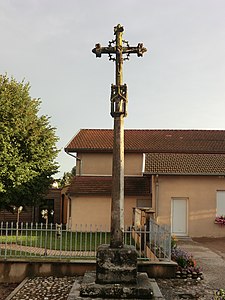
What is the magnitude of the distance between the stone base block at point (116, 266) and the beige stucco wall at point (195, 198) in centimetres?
1093

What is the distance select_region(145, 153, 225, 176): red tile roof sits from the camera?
1772 cm

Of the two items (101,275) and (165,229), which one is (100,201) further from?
(101,275)

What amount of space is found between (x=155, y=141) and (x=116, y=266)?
60.7ft

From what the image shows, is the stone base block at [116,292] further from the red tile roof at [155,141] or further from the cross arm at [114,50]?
the red tile roof at [155,141]

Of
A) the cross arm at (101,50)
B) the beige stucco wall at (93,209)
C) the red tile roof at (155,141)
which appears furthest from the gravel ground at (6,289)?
the red tile roof at (155,141)

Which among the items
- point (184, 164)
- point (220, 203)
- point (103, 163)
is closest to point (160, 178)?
point (184, 164)

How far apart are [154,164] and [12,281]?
1101 centimetres

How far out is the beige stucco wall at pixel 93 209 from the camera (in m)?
20.5

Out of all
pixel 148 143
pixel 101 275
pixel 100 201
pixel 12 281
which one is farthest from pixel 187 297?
pixel 148 143

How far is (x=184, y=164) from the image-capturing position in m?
18.8

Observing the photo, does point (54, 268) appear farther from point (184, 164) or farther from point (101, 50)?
point (184, 164)

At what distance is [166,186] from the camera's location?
1788 cm

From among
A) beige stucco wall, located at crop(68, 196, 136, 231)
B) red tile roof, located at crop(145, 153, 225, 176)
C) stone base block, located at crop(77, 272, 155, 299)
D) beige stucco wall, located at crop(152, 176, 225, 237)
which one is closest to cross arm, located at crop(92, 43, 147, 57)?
stone base block, located at crop(77, 272, 155, 299)

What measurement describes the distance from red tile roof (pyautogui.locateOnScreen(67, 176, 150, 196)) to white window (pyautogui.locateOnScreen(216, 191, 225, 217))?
158 inches
